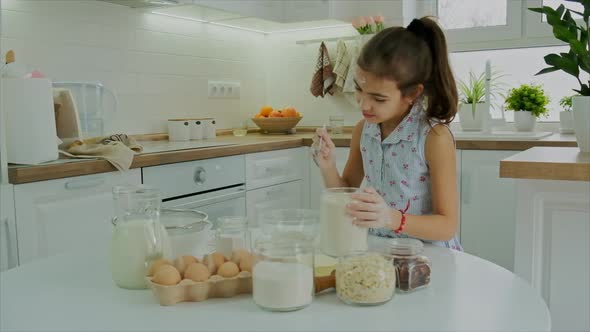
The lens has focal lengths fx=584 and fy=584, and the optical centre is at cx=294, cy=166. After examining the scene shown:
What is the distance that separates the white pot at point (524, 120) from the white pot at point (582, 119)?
1444mm

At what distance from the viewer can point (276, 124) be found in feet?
11.6

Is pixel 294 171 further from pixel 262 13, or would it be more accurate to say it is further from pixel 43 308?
pixel 43 308

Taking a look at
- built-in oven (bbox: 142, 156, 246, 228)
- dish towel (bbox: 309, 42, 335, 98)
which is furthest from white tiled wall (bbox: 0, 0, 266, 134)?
built-in oven (bbox: 142, 156, 246, 228)

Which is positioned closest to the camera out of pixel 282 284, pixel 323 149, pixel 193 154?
pixel 282 284

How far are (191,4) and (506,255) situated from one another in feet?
6.39

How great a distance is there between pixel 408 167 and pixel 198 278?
798mm

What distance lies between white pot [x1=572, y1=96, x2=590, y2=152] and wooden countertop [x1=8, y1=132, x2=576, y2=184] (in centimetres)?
86

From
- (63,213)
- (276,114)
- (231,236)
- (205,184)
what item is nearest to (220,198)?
(205,184)

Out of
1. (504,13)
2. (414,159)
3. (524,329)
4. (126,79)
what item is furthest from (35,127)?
(504,13)

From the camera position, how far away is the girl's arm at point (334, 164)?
57.4 inches

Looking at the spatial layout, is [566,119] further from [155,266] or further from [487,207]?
[155,266]

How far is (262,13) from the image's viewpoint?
→ 11.2ft

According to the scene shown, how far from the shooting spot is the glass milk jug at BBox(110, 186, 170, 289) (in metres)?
0.95

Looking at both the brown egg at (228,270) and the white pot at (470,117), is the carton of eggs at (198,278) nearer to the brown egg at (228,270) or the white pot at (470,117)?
the brown egg at (228,270)
